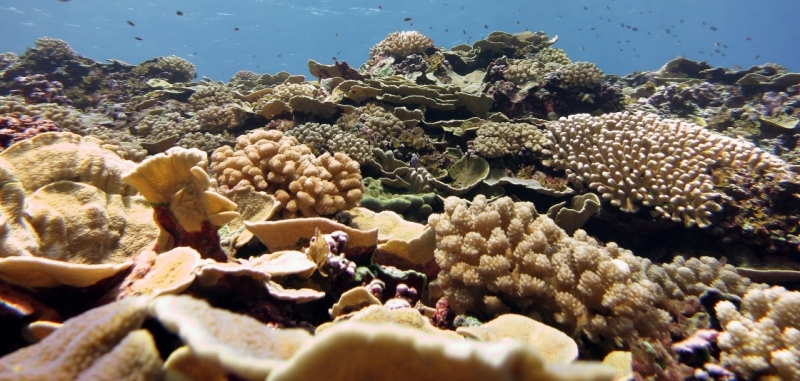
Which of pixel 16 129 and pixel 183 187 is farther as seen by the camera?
pixel 16 129

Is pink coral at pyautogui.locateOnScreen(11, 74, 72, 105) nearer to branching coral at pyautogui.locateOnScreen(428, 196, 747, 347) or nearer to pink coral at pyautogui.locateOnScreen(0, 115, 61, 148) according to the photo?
pink coral at pyautogui.locateOnScreen(0, 115, 61, 148)

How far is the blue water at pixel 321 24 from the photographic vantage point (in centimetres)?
7206

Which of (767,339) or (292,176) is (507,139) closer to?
(292,176)

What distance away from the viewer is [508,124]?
20.0ft

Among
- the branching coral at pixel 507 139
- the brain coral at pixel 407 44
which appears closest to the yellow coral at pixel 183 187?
the branching coral at pixel 507 139

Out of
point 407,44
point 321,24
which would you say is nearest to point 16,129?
point 407,44

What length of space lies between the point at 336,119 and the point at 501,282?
5139 mm

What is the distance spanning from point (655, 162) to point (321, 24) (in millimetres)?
98051

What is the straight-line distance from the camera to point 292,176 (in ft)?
12.7

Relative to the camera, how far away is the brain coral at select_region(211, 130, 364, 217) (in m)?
3.74

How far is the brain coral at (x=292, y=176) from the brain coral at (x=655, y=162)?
3.49m

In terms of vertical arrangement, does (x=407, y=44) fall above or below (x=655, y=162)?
above

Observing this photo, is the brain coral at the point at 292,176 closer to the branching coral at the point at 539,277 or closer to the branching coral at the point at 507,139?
the branching coral at the point at 539,277

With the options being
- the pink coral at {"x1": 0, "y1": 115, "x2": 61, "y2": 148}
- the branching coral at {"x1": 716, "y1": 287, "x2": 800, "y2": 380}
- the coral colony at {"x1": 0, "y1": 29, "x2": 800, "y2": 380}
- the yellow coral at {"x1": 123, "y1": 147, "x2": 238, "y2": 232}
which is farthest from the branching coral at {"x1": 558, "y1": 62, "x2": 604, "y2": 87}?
the pink coral at {"x1": 0, "y1": 115, "x2": 61, "y2": 148}
